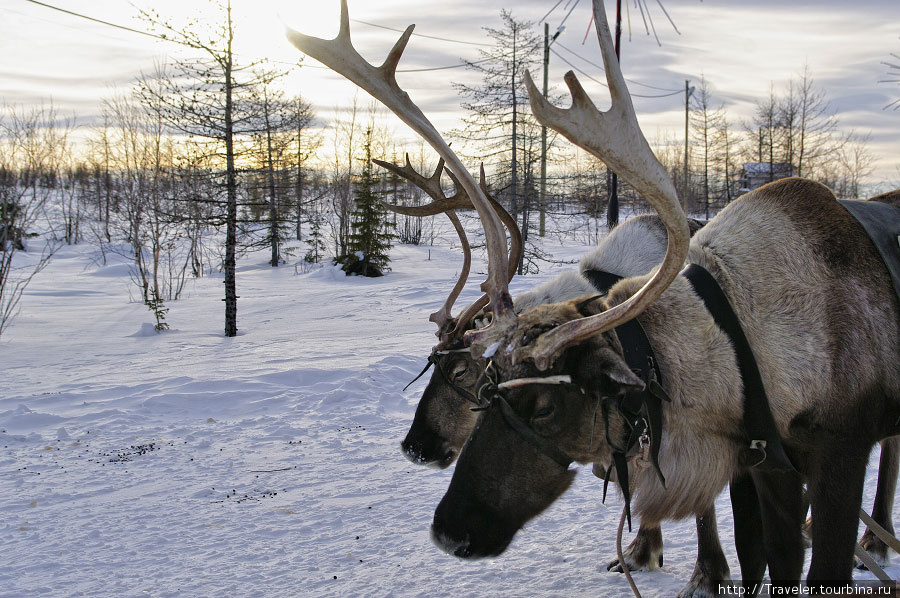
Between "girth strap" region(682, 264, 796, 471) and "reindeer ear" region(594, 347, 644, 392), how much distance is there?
1.49 ft

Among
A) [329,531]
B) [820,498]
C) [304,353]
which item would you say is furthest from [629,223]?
[304,353]

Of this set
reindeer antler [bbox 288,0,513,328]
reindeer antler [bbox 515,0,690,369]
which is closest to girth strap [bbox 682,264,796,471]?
reindeer antler [bbox 515,0,690,369]

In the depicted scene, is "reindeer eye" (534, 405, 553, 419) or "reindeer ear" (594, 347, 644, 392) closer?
"reindeer ear" (594, 347, 644, 392)

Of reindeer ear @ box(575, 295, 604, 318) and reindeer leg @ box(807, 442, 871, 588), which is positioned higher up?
reindeer ear @ box(575, 295, 604, 318)

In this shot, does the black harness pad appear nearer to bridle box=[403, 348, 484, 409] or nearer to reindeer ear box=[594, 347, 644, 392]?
reindeer ear box=[594, 347, 644, 392]

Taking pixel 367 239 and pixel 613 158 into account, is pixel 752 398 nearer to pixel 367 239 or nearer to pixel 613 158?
pixel 613 158

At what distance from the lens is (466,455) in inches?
93.0

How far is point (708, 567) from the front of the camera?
334 centimetres

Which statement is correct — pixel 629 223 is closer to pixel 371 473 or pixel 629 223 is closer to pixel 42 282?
pixel 371 473

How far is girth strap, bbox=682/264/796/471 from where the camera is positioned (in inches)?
92.0

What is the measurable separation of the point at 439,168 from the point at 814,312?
260cm

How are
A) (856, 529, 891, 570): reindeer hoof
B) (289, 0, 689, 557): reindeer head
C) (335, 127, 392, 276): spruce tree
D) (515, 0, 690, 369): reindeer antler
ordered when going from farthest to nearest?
(335, 127, 392, 276): spruce tree, (856, 529, 891, 570): reindeer hoof, (289, 0, 689, 557): reindeer head, (515, 0, 690, 369): reindeer antler

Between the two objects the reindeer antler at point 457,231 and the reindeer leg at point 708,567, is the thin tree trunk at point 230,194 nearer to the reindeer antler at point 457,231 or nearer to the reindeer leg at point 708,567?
the reindeer antler at point 457,231

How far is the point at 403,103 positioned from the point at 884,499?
347 centimetres
